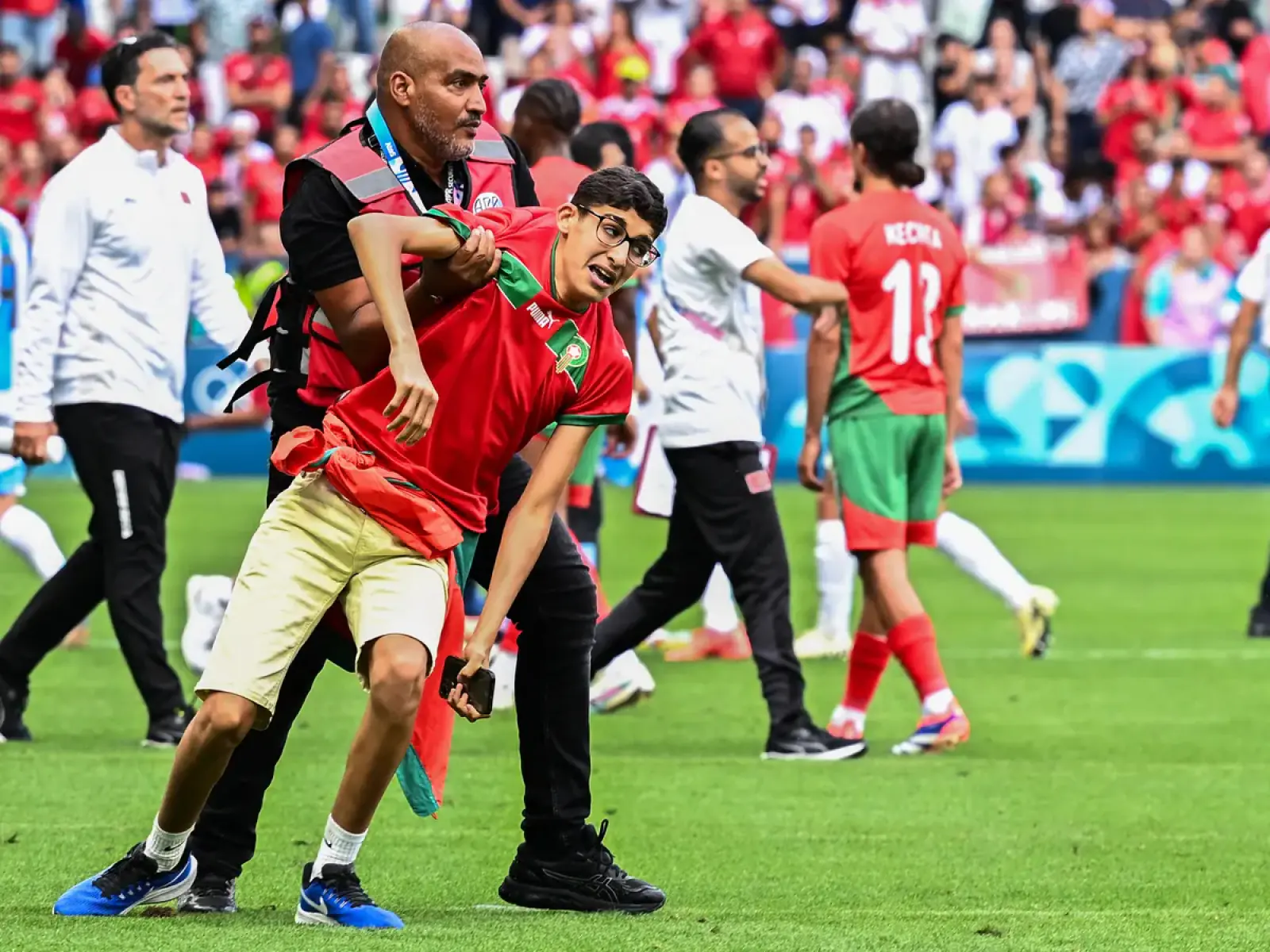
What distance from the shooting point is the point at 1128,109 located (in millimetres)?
24312

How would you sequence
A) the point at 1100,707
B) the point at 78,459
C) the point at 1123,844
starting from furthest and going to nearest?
the point at 1100,707 < the point at 78,459 < the point at 1123,844

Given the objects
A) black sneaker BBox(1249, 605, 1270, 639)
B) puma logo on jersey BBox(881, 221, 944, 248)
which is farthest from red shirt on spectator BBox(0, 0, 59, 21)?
puma logo on jersey BBox(881, 221, 944, 248)

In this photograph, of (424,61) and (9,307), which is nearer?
(424,61)

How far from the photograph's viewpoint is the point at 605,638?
859cm

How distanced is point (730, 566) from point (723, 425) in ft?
1.67

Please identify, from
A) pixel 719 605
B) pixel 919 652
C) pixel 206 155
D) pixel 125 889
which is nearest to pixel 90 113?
pixel 206 155

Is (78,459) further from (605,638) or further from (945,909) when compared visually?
(945,909)

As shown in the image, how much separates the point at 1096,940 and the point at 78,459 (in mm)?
4264

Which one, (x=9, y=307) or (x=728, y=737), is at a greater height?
(x=9, y=307)

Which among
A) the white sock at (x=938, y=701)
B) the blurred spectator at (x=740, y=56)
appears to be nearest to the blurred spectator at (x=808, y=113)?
the blurred spectator at (x=740, y=56)

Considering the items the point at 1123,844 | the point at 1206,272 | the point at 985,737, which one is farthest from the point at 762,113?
the point at 1123,844

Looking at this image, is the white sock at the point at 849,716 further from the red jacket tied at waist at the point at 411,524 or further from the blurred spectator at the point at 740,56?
the blurred spectator at the point at 740,56

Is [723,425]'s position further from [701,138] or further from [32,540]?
[32,540]

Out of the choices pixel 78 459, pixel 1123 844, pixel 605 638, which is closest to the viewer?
pixel 1123 844
